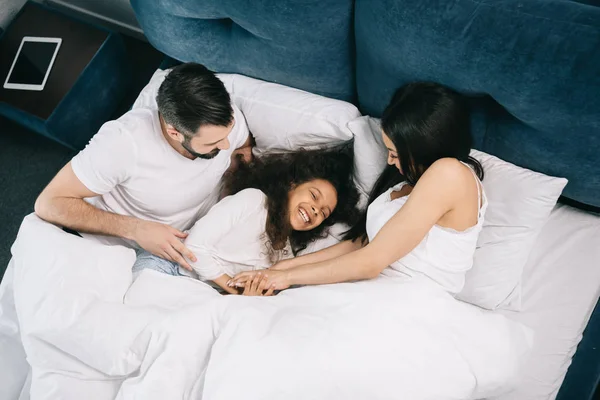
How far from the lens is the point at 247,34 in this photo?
5.37 feet

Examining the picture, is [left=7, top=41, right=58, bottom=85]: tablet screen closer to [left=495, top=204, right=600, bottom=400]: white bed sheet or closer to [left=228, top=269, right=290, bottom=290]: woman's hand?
[left=228, top=269, right=290, bottom=290]: woman's hand

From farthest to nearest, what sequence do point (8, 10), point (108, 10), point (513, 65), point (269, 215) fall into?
point (108, 10), point (8, 10), point (269, 215), point (513, 65)

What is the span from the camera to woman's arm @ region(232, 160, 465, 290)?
4.17ft

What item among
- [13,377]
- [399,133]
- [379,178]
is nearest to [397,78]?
[399,133]

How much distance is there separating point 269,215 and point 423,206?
22.2 inches

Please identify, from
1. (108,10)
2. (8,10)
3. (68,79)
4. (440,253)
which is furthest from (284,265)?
(8,10)

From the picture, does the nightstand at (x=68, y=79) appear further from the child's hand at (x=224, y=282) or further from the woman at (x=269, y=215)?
the child's hand at (x=224, y=282)

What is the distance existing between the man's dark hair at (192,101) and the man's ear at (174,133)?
19 millimetres

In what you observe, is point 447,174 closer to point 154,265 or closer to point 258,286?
point 258,286

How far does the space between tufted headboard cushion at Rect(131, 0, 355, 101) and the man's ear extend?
415 millimetres

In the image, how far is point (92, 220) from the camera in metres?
1.54

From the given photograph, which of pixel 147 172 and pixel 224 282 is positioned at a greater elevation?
pixel 147 172

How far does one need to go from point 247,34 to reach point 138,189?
627 millimetres

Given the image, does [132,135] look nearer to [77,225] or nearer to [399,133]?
[77,225]
